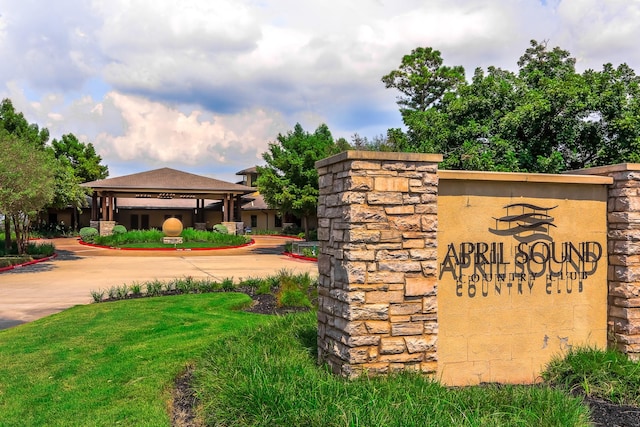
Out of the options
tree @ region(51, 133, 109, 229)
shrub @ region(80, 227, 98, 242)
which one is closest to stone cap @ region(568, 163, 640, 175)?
shrub @ region(80, 227, 98, 242)

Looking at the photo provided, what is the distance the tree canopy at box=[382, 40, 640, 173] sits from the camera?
551 inches

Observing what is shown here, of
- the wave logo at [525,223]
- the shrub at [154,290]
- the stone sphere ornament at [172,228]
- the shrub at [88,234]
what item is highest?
the wave logo at [525,223]

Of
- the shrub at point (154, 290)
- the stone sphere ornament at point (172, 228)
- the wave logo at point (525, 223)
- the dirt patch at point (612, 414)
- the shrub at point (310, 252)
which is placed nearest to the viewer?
the dirt patch at point (612, 414)

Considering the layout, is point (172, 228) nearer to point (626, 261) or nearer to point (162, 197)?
point (162, 197)

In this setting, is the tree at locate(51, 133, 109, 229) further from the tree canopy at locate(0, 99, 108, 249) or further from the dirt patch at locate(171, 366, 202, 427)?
the dirt patch at locate(171, 366, 202, 427)

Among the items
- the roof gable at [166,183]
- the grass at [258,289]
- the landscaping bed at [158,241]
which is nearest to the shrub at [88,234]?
the landscaping bed at [158,241]

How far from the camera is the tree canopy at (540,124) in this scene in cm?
1398

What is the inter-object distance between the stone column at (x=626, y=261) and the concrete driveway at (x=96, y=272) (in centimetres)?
1155

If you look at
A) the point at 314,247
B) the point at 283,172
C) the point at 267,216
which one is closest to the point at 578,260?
the point at 314,247

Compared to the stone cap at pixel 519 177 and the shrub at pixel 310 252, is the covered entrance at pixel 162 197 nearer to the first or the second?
the shrub at pixel 310 252

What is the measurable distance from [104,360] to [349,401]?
471 cm

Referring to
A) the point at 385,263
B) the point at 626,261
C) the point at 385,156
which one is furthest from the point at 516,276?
the point at 385,156

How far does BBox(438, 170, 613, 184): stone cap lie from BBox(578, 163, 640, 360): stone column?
0.80 feet

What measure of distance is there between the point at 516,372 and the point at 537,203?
2.26 m
